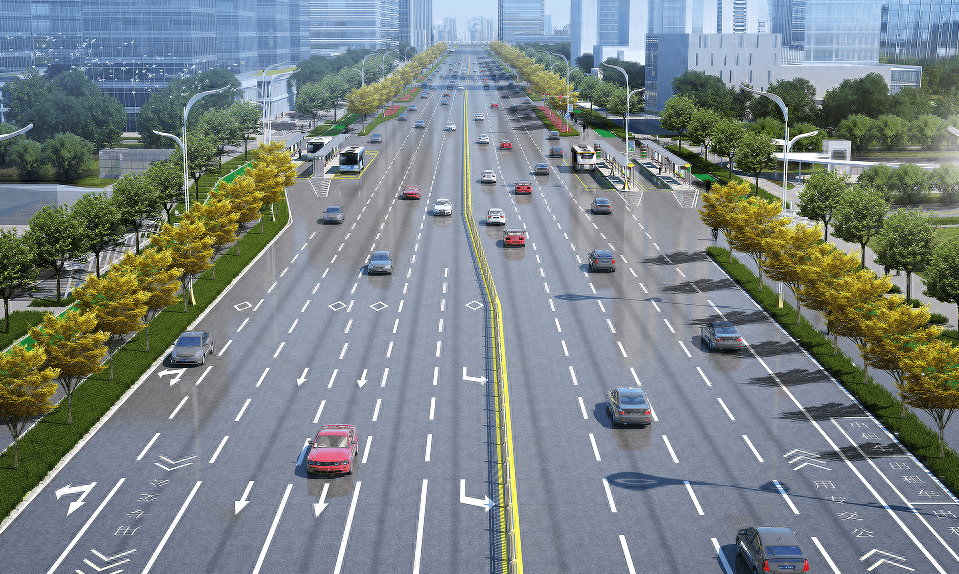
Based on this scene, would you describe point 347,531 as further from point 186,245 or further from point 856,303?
point 186,245

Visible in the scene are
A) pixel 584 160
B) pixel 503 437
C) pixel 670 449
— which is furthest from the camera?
pixel 584 160

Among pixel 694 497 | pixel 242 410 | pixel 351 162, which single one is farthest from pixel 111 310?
pixel 351 162

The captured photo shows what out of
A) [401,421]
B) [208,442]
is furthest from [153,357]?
[401,421]

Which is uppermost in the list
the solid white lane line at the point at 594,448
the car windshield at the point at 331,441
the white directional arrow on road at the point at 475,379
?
the car windshield at the point at 331,441

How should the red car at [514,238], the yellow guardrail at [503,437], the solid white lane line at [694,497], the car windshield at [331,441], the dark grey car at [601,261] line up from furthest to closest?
the red car at [514,238] < the dark grey car at [601,261] < the car windshield at [331,441] < the solid white lane line at [694,497] < the yellow guardrail at [503,437]

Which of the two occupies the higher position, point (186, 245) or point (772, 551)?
point (186, 245)

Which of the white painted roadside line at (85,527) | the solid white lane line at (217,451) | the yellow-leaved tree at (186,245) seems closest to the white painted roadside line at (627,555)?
the solid white lane line at (217,451)

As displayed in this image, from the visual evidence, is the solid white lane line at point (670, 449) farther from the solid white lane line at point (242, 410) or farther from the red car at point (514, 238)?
the red car at point (514, 238)
